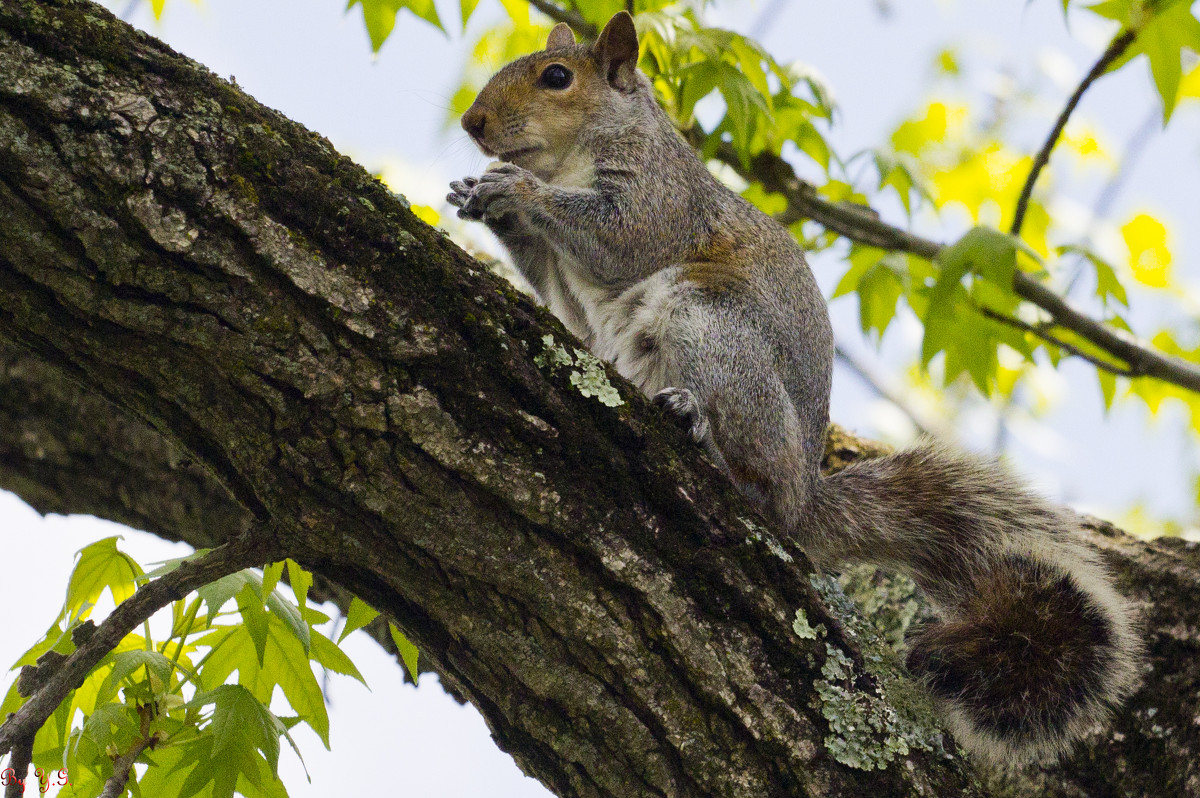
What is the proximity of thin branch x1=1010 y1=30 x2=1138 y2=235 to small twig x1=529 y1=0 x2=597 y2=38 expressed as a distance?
1938 millimetres

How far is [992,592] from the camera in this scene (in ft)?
9.32

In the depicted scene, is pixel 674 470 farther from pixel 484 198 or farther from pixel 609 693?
pixel 484 198

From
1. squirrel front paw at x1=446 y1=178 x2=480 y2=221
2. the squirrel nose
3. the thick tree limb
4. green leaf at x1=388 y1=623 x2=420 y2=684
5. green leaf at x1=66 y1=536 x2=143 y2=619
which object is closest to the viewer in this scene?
the thick tree limb

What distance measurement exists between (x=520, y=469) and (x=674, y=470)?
386 millimetres

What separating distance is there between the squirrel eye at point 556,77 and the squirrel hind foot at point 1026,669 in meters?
2.51

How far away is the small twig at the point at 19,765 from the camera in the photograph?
1.84 meters

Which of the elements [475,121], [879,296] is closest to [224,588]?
[475,121]

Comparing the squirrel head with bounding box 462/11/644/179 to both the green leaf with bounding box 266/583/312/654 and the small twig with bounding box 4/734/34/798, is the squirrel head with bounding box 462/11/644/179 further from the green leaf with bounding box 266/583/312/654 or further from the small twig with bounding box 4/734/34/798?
the small twig with bounding box 4/734/34/798

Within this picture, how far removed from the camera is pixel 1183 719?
2.81m

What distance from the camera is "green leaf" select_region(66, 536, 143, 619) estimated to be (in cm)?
227

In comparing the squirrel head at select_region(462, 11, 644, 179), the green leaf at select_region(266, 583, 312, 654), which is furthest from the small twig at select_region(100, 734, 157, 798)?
the squirrel head at select_region(462, 11, 644, 179)

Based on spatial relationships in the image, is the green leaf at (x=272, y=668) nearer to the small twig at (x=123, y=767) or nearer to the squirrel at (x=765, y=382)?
the small twig at (x=123, y=767)

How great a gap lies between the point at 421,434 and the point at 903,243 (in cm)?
291

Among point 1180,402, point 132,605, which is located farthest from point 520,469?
point 1180,402
